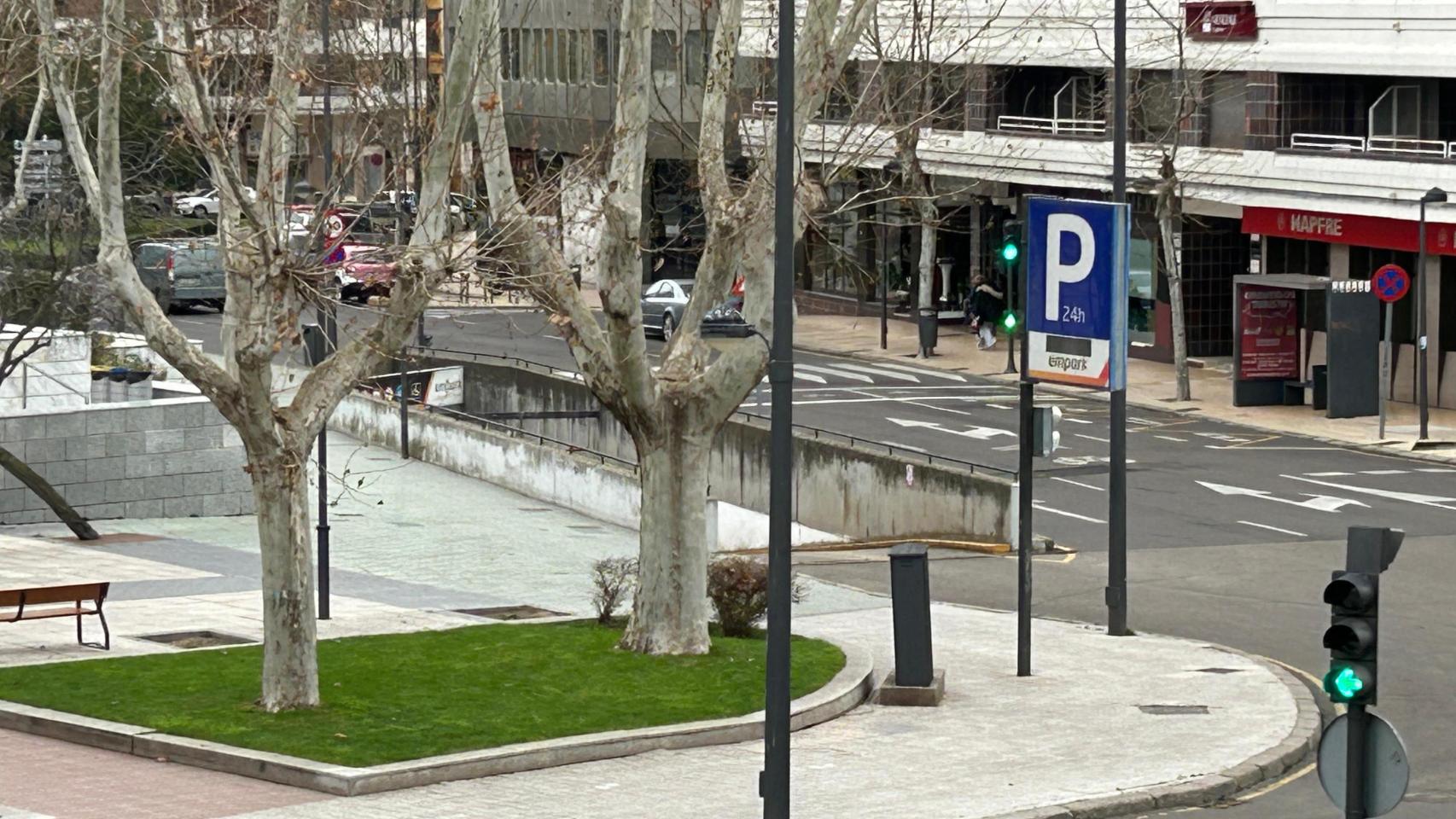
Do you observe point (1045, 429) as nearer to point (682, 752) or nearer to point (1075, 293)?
point (1075, 293)

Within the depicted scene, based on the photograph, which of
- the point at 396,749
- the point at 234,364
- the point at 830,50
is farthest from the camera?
the point at 830,50

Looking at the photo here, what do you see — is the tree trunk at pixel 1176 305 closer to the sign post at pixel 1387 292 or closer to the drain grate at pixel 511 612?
the sign post at pixel 1387 292

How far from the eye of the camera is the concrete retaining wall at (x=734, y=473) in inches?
1136

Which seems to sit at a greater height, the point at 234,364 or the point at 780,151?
the point at 780,151

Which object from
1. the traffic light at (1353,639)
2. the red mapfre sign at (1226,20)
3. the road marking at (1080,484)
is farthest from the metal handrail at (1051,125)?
the traffic light at (1353,639)

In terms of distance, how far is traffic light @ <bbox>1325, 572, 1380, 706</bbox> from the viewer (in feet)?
36.1

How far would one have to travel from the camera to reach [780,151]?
13398mm

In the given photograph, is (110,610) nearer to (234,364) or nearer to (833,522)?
(234,364)

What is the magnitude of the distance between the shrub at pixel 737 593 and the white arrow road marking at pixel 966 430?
54.9 feet

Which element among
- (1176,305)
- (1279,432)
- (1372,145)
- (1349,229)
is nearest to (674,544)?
(1279,432)

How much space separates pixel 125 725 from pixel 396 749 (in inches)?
82.4

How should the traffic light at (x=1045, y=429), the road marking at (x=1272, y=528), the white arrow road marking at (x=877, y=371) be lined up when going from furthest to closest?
the white arrow road marking at (x=877, y=371) → the road marking at (x=1272, y=528) → the traffic light at (x=1045, y=429)

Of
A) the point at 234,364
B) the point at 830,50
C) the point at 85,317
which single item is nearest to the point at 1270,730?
the point at 830,50

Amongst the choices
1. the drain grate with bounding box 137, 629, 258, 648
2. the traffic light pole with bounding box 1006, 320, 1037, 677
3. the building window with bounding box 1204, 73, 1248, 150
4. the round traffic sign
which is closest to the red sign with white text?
the round traffic sign
